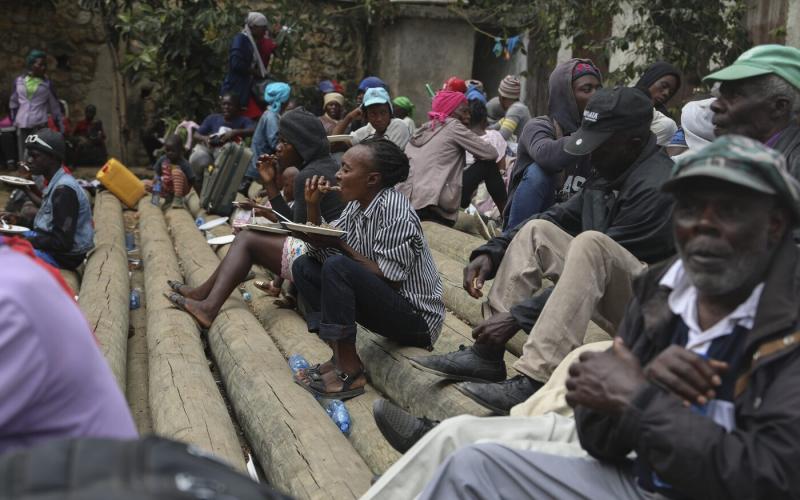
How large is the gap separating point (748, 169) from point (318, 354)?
3612mm

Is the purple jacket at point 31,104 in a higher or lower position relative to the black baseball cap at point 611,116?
lower

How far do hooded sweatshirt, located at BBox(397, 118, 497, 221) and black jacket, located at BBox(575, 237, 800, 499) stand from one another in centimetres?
563

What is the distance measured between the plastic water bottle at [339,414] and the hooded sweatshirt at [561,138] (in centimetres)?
194

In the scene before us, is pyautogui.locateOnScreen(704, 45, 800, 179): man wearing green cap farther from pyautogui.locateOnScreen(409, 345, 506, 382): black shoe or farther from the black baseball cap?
pyautogui.locateOnScreen(409, 345, 506, 382): black shoe

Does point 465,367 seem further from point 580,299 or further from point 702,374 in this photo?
point 702,374

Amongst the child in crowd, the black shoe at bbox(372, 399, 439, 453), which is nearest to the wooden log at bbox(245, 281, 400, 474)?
the black shoe at bbox(372, 399, 439, 453)

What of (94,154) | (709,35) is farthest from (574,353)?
(94,154)

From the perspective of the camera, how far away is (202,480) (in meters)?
1.50

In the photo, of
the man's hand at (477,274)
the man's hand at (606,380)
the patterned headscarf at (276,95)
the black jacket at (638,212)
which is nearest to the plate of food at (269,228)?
the man's hand at (477,274)

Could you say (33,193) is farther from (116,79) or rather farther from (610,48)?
(116,79)

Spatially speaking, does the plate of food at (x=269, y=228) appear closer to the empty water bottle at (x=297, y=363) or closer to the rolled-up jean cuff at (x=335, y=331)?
the empty water bottle at (x=297, y=363)

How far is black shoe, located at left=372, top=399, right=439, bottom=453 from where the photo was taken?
373cm

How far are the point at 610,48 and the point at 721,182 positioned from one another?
278 inches

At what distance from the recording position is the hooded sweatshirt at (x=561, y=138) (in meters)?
5.73
